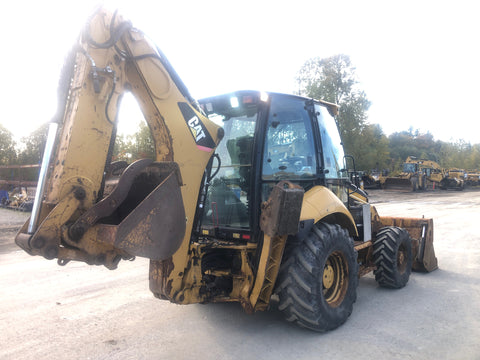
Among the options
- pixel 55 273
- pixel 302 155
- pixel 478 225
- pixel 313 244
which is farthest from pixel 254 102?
pixel 478 225

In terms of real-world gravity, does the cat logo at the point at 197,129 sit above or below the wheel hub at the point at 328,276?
above

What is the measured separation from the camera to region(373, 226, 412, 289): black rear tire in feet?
16.7

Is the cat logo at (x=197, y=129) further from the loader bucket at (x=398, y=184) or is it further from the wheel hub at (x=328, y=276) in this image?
the loader bucket at (x=398, y=184)

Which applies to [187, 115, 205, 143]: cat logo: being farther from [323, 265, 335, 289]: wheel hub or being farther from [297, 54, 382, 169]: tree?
[297, 54, 382, 169]: tree

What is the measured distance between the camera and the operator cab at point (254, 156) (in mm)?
3789

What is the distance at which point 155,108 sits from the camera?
9.61 ft

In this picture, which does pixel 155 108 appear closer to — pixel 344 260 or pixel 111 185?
pixel 111 185

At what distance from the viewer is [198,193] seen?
324 cm

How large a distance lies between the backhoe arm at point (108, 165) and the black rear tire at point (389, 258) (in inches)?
127

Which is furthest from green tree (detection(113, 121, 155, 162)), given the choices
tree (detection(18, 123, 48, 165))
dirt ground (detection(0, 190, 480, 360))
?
dirt ground (detection(0, 190, 480, 360))

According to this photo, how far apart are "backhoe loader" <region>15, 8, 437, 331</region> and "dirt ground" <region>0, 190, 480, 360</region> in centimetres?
33

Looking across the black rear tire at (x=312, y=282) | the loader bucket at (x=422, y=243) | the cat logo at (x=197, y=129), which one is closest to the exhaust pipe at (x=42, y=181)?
the cat logo at (x=197, y=129)

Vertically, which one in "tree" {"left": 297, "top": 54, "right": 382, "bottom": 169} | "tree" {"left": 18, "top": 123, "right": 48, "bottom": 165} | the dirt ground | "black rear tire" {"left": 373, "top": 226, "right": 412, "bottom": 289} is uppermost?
"tree" {"left": 297, "top": 54, "right": 382, "bottom": 169}

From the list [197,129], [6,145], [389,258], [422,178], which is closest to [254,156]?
[197,129]
